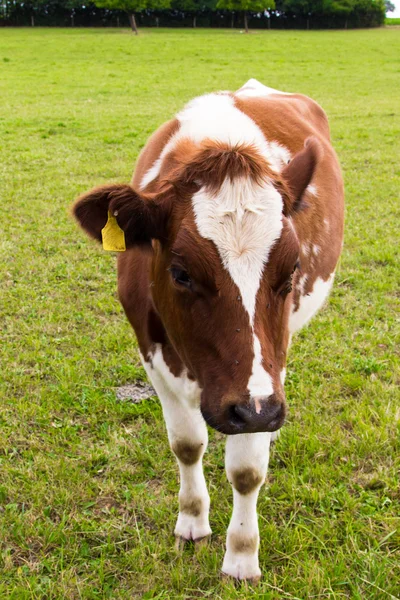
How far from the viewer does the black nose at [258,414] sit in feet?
5.94

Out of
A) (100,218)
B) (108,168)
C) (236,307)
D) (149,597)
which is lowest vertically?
(149,597)

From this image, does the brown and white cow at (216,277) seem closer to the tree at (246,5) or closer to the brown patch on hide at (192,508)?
the brown patch on hide at (192,508)

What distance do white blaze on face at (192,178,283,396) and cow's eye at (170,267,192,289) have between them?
0.52 feet

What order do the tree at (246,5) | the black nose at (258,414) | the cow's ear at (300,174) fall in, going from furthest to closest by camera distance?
the tree at (246,5) < the cow's ear at (300,174) < the black nose at (258,414)

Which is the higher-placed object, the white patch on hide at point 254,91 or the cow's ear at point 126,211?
the white patch on hide at point 254,91

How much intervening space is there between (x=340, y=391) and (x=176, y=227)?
7.59 feet

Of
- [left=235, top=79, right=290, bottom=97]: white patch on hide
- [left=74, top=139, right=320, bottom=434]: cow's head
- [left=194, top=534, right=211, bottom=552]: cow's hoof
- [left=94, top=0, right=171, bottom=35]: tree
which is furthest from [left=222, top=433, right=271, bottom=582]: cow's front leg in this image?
[left=94, top=0, right=171, bottom=35]: tree

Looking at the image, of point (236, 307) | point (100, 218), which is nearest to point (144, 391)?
point (100, 218)

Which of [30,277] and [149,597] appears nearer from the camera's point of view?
[149,597]

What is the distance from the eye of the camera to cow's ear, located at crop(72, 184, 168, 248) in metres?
2.14

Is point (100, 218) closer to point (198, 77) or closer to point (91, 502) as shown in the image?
point (91, 502)

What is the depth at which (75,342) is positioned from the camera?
4.55 meters

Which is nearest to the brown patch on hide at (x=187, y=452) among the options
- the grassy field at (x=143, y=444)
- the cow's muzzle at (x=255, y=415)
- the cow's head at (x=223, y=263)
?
the grassy field at (x=143, y=444)


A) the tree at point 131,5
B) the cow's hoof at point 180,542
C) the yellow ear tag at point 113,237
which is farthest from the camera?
the tree at point 131,5
